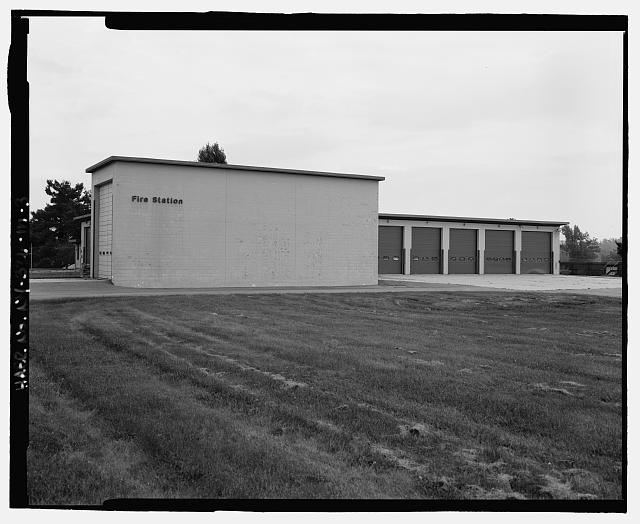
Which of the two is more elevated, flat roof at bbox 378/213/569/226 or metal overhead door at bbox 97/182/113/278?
flat roof at bbox 378/213/569/226

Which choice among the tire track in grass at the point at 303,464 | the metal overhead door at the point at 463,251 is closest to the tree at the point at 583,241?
the tire track in grass at the point at 303,464

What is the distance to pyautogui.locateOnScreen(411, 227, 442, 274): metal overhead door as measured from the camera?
4225 cm

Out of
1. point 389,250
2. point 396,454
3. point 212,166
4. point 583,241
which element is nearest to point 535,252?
point 389,250

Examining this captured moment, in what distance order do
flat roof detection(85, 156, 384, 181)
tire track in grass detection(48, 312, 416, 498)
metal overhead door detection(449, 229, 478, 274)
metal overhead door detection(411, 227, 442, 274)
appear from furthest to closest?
metal overhead door detection(449, 229, 478, 274)
metal overhead door detection(411, 227, 442, 274)
flat roof detection(85, 156, 384, 181)
tire track in grass detection(48, 312, 416, 498)

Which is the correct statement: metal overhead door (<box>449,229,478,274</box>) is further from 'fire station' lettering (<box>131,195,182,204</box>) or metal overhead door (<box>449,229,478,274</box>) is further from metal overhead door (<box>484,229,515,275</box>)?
'fire station' lettering (<box>131,195,182,204</box>)

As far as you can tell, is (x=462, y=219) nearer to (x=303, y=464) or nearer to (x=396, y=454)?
(x=396, y=454)

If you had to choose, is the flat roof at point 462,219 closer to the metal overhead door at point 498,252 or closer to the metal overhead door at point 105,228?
the metal overhead door at point 498,252

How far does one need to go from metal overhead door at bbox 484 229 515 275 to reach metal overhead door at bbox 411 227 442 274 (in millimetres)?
4071

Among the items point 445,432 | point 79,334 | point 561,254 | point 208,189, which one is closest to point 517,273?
point 561,254

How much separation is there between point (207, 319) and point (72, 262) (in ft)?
84.0

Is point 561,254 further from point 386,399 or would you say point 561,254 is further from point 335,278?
point 386,399

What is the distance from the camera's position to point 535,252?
46375mm

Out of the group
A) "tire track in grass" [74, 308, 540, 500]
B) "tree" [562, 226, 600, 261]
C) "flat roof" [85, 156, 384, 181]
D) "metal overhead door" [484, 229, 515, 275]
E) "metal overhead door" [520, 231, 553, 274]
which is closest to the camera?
"tire track in grass" [74, 308, 540, 500]

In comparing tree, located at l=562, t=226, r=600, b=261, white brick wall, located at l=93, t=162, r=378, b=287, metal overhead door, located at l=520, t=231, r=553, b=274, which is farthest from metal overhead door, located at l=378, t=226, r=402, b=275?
tree, located at l=562, t=226, r=600, b=261
